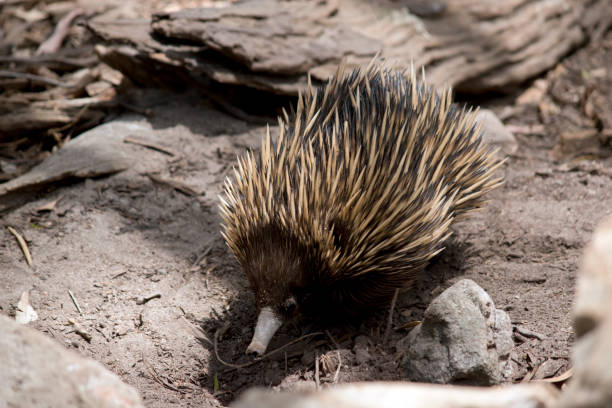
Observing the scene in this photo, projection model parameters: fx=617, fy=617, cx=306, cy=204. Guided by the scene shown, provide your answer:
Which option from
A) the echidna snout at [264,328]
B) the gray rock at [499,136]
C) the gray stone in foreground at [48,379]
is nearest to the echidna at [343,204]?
the echidna snout at [264,328]

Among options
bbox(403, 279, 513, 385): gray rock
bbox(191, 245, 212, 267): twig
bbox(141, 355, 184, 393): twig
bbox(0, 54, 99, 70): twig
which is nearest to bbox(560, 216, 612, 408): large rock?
bbox(403, 279, 513, 385): gray rock

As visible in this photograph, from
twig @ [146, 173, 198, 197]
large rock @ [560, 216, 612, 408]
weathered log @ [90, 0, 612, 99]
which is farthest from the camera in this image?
weathered log @ [90, 0, 612, 99]

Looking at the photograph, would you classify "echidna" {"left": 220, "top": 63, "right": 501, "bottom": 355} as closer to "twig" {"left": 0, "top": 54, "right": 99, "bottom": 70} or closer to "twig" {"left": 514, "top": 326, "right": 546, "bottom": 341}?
"twig" {"left": 514, "top": 326, "right": 546, "bottom": 341}

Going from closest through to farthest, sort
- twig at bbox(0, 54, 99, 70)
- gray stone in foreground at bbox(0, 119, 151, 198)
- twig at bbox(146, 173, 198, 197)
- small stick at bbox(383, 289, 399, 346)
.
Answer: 1. small stick at bbox(383, 289, 399, 346)
2. gray stone in foreground at bbox(0, 119, 151, 198)
3. twig at bbox(146, 173, 198, 197)
4. twig at bbox(0, 54, 99, 70)

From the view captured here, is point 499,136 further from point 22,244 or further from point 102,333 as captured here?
point 22,244

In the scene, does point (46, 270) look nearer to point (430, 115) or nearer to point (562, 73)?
point (430, 115)

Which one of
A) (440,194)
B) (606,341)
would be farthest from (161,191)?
(606,341)
